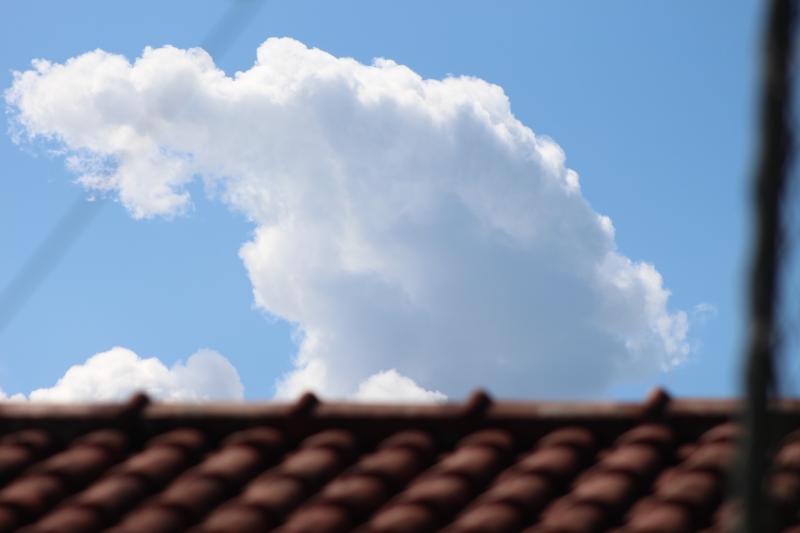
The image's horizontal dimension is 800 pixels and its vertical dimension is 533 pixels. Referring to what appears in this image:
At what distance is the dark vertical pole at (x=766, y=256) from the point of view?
4.22 m

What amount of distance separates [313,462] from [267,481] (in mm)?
322

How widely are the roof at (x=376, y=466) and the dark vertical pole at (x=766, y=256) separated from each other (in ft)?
8.24

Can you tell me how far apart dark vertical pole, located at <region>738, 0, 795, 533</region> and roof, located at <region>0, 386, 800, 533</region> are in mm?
2511

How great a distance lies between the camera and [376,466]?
7.58 metres

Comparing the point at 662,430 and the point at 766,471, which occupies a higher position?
the point at 662,430

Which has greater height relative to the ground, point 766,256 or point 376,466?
point 376,466

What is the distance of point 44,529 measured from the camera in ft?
23.4

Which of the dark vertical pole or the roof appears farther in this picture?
the roof

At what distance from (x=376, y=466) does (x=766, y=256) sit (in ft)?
12.3

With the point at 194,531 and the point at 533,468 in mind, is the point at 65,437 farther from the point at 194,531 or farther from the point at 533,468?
the point at 533,468

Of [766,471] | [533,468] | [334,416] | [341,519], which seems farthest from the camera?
[334,416]

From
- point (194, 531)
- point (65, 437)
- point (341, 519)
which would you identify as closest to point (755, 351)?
point (341, 519)

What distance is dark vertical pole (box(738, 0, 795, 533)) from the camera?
13.9ft

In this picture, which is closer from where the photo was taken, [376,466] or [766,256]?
[766,256]
